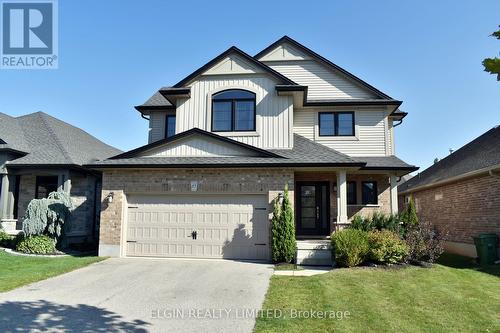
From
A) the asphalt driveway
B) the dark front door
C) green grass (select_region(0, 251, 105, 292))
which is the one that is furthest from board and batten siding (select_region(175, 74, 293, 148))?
green grass (select_region(0, 251, 105, 292))

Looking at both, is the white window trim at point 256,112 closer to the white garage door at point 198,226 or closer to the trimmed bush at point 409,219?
the white garage door at point 198,226

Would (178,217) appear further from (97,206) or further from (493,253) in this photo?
(493,253)

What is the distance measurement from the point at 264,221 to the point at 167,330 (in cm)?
688

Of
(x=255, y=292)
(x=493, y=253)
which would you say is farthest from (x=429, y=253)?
(x=255, y=292)

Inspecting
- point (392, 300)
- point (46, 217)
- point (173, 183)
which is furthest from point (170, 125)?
point (392, 300)

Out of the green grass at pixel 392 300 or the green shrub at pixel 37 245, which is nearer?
the green grass at pixel 392 300

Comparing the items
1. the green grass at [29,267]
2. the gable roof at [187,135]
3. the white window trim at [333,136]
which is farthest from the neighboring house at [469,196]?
the green grass at [29,267]

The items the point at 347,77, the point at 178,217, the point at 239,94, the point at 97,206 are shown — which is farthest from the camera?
the point at 97,206

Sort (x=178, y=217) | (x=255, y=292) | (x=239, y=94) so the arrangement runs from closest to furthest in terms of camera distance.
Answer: (x=255, y=292)
(x=178, y=217)
(x=239, y=94)

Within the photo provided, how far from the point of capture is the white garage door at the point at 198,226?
487 inches

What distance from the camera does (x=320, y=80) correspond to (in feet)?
55.0

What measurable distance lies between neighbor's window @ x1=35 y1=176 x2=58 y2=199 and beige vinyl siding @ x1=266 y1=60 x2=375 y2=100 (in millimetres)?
11345

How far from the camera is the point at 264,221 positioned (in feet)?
40.6

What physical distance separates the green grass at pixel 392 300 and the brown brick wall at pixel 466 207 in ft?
8.94
